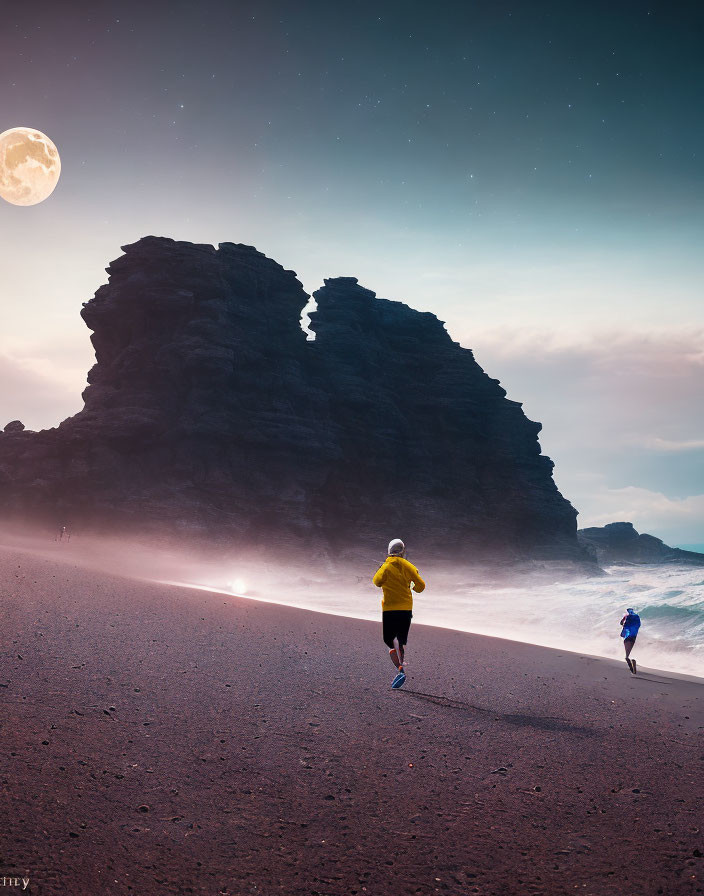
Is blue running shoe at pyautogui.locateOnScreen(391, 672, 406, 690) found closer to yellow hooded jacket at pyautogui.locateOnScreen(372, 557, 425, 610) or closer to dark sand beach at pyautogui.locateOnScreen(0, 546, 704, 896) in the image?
dark sand beach at pyautogui.locateOnScreen(0, 546, 704, 896)

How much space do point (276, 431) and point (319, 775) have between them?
65149mm

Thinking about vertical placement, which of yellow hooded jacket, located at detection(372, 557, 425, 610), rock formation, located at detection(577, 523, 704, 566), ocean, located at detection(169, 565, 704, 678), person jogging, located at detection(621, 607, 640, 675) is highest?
rock formation, located at detection(577, 523, 704, 566)

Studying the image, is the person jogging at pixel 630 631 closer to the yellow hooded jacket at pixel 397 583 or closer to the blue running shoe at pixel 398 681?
the yellow hooded jacket at pixel 397 583

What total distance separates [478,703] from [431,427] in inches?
3117

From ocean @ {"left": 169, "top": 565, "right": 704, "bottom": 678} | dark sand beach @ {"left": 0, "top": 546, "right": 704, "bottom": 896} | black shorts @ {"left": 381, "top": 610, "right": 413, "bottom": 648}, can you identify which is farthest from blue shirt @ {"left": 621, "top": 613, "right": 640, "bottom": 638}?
black shorts @ {"left": 381, "top": 610, "right": 413, "bottom": 648}

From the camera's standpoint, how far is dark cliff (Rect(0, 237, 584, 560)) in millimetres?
58406

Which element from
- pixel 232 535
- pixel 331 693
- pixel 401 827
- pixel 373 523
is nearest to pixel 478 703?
pixel 331 693

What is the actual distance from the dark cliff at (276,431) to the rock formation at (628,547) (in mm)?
33975

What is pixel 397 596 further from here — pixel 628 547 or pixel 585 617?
pixel 628 547

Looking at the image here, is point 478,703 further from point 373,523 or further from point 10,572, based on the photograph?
point 373,523

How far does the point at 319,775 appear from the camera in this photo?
506 cm

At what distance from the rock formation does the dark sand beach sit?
10838cm

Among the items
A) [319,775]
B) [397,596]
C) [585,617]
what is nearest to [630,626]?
[397,596]

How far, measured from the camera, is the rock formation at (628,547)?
4302 inches
